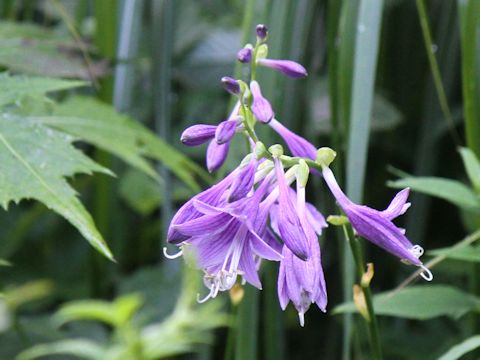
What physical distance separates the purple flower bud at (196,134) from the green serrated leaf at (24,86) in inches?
15.5

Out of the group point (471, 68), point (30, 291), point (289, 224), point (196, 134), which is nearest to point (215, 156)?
point (196, 134)

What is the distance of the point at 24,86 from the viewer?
1.19m

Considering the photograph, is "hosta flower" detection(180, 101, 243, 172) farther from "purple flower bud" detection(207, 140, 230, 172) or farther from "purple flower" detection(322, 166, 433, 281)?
"purple flower" detection(322, 166, 433, 281)

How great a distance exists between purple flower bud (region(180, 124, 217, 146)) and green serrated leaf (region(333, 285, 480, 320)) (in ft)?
1.24

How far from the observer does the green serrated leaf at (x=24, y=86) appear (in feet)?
3.80

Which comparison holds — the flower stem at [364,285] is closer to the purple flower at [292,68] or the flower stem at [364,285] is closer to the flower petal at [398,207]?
the flower petal at [398,207]

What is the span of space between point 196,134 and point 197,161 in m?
1.48

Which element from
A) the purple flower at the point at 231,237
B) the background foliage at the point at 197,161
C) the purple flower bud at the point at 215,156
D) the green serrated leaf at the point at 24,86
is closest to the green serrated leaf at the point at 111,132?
the background foliage at the point at 197,161

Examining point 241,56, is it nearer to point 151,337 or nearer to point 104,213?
point 151,337

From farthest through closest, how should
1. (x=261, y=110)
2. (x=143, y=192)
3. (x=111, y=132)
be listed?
(x=143, y=192)
(x=111, y=132)
(x=261, y=110)

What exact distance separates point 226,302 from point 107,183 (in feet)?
1.30

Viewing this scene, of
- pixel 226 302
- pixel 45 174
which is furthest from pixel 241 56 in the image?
pixel 226 302

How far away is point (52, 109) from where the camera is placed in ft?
4.70

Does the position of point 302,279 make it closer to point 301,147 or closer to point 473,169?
point 301,147
